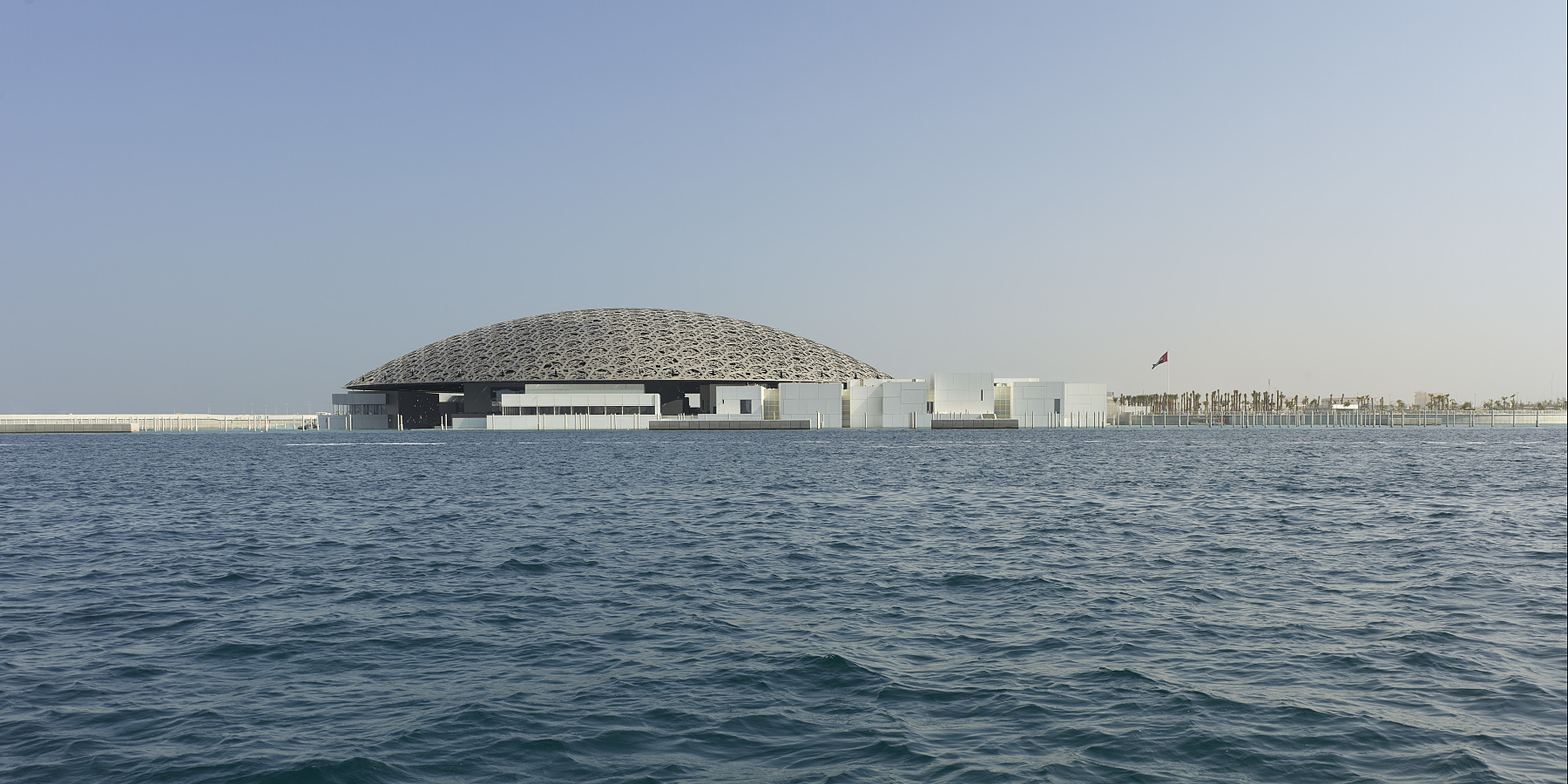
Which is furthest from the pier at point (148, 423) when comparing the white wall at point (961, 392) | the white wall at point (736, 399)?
the white wall at point (961, 392)

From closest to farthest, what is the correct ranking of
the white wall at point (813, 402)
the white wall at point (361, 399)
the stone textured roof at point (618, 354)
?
the white wall at point (813, 402) < the stone textured roof at point (618, 354) < the white wall at point (361, 399)

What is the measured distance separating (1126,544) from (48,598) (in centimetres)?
2199

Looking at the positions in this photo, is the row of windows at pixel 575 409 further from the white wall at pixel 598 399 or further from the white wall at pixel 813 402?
the white wall at pixel 813 402

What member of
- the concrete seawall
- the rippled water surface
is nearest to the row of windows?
the concrete seawall

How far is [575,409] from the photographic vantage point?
13812cm

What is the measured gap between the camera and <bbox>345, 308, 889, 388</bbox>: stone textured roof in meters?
144

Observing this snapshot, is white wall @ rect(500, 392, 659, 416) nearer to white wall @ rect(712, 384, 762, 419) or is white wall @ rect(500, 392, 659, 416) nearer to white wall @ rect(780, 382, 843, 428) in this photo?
white wall @ rect(712, 384, 762, 419)

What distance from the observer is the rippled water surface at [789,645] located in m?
9.36

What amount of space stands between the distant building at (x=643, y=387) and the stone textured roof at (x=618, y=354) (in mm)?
302

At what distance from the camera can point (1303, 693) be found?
36.2ft

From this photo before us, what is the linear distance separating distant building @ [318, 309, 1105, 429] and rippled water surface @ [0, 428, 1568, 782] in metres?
104

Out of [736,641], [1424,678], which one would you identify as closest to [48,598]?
[736,641]

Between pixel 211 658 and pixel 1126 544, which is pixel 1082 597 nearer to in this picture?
pixel 1126 544

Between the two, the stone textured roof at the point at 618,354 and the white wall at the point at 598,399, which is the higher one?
the stone textured roof at the point at 618,354
